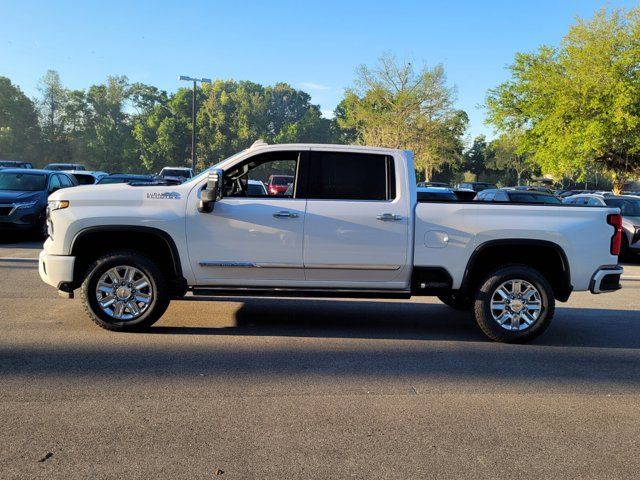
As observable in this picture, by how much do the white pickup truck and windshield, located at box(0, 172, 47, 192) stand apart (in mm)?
9684

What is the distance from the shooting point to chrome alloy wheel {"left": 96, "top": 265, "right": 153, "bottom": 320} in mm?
6102

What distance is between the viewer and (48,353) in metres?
5.41

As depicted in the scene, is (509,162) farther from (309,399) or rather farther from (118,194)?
(309,399)

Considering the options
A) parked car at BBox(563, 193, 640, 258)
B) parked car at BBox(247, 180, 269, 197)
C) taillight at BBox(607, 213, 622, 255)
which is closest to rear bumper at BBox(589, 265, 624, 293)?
taillight at BBox(607, 213, 622, 255)

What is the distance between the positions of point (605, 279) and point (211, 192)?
4377mm

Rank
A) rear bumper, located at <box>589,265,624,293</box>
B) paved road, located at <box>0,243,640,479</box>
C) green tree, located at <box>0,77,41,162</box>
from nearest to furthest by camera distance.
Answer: paved road, located at <box>0,243,640,479</box>
rear bumper, located at <box>589,265,624,293</box>
green tree, located at <box>0,77,41,162</box>

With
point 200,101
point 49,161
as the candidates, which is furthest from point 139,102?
point 49,161

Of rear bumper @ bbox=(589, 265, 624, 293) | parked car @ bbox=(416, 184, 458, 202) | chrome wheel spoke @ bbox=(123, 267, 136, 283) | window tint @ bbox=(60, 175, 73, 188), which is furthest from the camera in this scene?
window tint @ bbox=(60, 175, 73, 188)

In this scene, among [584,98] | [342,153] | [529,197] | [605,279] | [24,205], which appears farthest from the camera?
[584,98]

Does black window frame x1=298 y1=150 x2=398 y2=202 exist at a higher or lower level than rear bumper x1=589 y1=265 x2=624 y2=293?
higher

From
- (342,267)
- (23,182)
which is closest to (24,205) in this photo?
(23,182)

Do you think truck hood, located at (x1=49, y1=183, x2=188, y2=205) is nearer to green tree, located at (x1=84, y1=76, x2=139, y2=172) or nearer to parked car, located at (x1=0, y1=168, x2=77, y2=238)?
parked car, located at (x1=0, y1=168, x2=77, y2=238)

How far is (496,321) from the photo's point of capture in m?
6.24

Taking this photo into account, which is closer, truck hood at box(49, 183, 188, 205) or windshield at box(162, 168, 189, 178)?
truck hood at box(49, 183, 188, 205)
